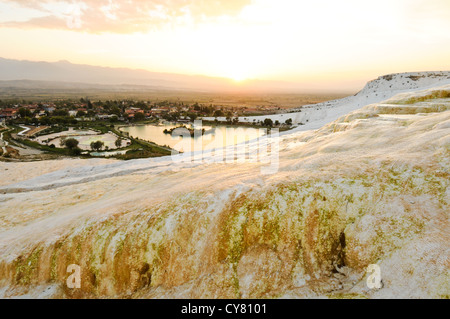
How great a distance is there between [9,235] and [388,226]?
25.9 meters

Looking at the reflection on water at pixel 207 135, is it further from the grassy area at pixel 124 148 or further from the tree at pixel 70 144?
the tree at pixel 70 144

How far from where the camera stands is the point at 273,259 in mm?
12664

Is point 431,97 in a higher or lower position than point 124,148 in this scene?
higher

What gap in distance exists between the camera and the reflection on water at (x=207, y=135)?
85250mm

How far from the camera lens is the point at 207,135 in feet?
328

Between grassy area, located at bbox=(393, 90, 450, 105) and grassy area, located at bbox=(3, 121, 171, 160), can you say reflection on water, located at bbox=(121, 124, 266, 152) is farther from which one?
grassy area, located at bbox=(393, 90, 450, 105)

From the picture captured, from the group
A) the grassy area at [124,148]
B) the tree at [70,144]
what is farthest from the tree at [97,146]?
the tree at [70,144]

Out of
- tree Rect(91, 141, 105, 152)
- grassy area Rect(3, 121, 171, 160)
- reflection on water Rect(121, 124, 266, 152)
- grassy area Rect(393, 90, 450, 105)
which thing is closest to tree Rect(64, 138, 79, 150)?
grassy area Rect(3, 121, 171, 160)

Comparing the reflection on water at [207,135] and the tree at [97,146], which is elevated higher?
the reflection on water at [207,135]

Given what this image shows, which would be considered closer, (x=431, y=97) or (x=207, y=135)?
(x=431, y=97)

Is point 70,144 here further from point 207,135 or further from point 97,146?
point 207,135

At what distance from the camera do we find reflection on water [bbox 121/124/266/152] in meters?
85.2

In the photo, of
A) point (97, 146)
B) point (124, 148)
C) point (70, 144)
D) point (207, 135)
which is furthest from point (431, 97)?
point (70, 144)
